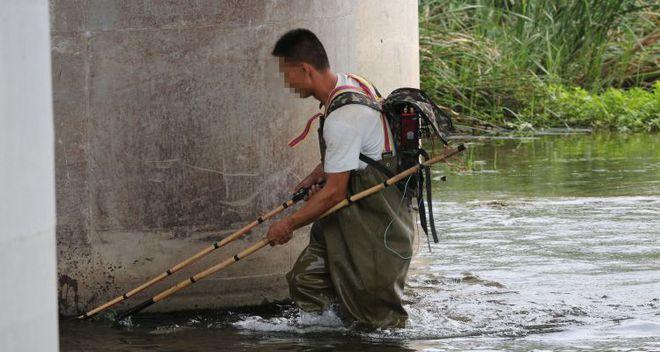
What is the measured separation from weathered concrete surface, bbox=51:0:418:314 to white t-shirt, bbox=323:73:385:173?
867 millimetres

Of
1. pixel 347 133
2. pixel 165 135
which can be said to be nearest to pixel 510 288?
pixel 347 133

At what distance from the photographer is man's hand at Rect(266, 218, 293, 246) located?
694 centimetres

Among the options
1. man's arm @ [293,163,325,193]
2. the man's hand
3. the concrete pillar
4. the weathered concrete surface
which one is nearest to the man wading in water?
the man's hand

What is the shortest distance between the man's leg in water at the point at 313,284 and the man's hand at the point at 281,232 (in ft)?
0.83

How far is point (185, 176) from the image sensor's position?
24.7 feet

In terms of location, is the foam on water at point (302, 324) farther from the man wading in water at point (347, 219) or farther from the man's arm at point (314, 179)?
the man's arm at point (314, 179)

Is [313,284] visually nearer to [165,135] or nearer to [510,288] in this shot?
[165,135]

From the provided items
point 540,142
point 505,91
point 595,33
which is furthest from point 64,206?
point 595,33

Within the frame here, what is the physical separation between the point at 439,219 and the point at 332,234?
149 inches

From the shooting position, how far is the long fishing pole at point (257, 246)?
6758 millimetres

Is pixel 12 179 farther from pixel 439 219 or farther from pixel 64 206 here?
pixel 439 219

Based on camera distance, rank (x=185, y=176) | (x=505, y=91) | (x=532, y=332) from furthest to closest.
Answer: (x=505, y=91), (x=185, y=176), (x=532, y=332)

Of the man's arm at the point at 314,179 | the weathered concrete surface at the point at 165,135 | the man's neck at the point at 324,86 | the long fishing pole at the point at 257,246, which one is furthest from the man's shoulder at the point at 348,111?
the weathered concrete surface at the point at 165,135

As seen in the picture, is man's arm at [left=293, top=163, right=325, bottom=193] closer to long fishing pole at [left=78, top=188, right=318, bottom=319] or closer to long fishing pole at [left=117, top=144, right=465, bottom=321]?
long fishing pole at [left=78, top=188, right=318, bottom=319]
